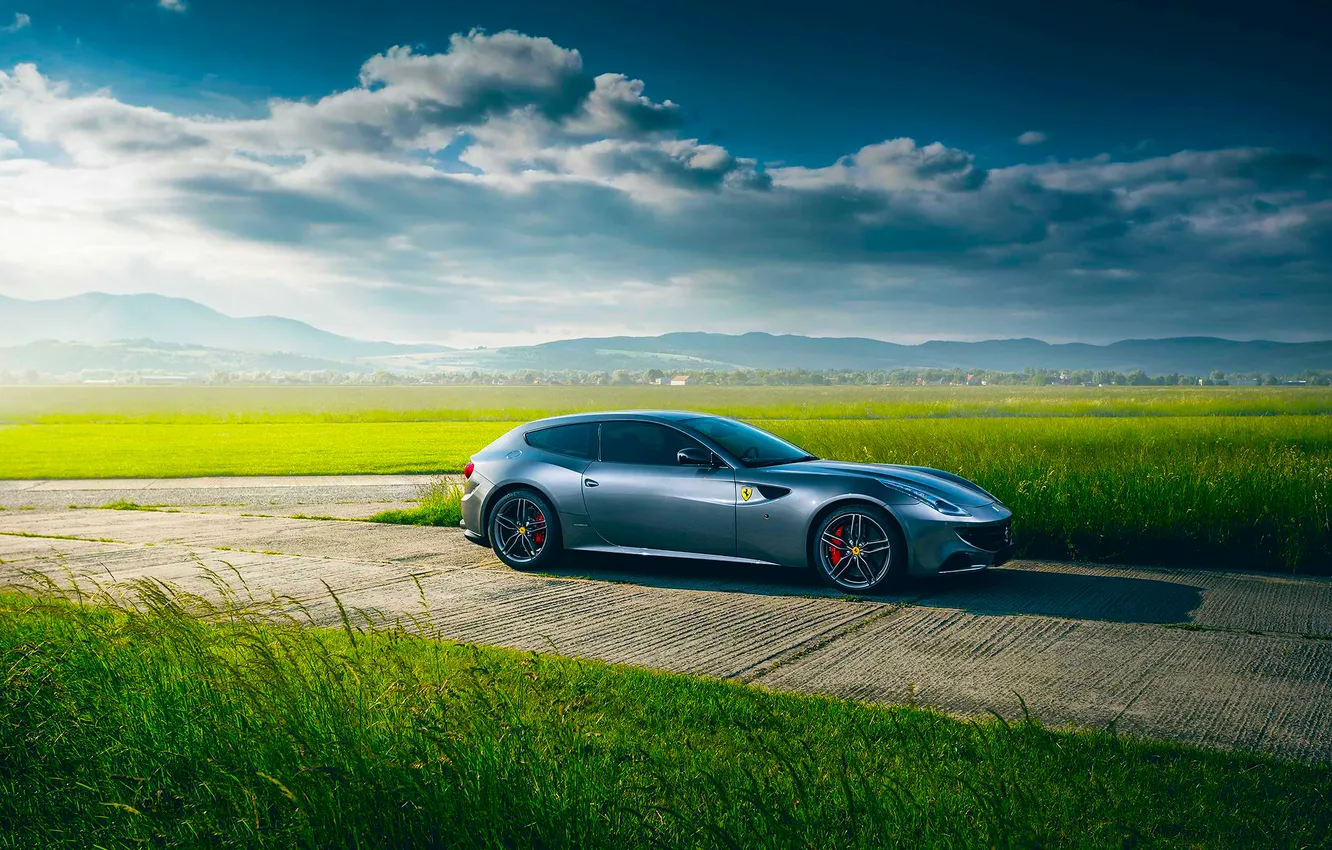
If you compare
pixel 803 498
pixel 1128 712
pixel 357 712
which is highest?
pixel 803 498

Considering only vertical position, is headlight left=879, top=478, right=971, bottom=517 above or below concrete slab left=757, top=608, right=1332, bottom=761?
above

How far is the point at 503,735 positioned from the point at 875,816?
1361 mm

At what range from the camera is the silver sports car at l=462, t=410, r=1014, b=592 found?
778 centimetres

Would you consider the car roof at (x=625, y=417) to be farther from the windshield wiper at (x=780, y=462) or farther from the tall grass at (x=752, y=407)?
the tall grass at (x=752, y=407)

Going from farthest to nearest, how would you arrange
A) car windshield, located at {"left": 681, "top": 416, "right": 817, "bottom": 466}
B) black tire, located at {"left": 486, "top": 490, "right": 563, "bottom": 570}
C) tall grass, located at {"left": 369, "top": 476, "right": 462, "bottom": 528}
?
tall grass, located at {"left": 369, "top": 476, "right": 462, "bottom": 528}, black tire, located at {"left": 486, "top": 490, "right": 563, "bottom": 570}, car windshield, located at {"left": 681, "top": 416, "right": 817, "bottom": 466}

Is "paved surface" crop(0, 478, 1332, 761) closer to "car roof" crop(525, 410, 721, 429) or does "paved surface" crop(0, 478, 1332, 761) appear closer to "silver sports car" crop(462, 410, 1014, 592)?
"silver sports car" crop(462, 410, 1014, 592)

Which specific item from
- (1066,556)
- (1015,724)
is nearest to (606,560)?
(1066,556)

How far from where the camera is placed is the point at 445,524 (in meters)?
12.8

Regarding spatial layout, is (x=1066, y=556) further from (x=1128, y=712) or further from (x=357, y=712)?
(x=357, y=712)

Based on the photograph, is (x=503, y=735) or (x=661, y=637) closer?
(x=503, y=735)

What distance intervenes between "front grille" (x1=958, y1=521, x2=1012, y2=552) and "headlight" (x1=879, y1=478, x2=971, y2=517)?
0.14m

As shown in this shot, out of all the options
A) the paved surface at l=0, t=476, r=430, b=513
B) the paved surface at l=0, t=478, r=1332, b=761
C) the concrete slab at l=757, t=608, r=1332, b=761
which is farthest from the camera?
the paved surface at l=0, t=476, r=430, b=513

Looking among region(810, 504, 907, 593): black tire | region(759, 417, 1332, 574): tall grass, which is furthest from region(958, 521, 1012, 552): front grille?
region(759, 417, 1332, 574): tall grass

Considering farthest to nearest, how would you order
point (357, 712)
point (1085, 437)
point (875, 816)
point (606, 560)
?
point (1085, 437) < point (606, 560) < point (357, 712) < point (875, 816)
